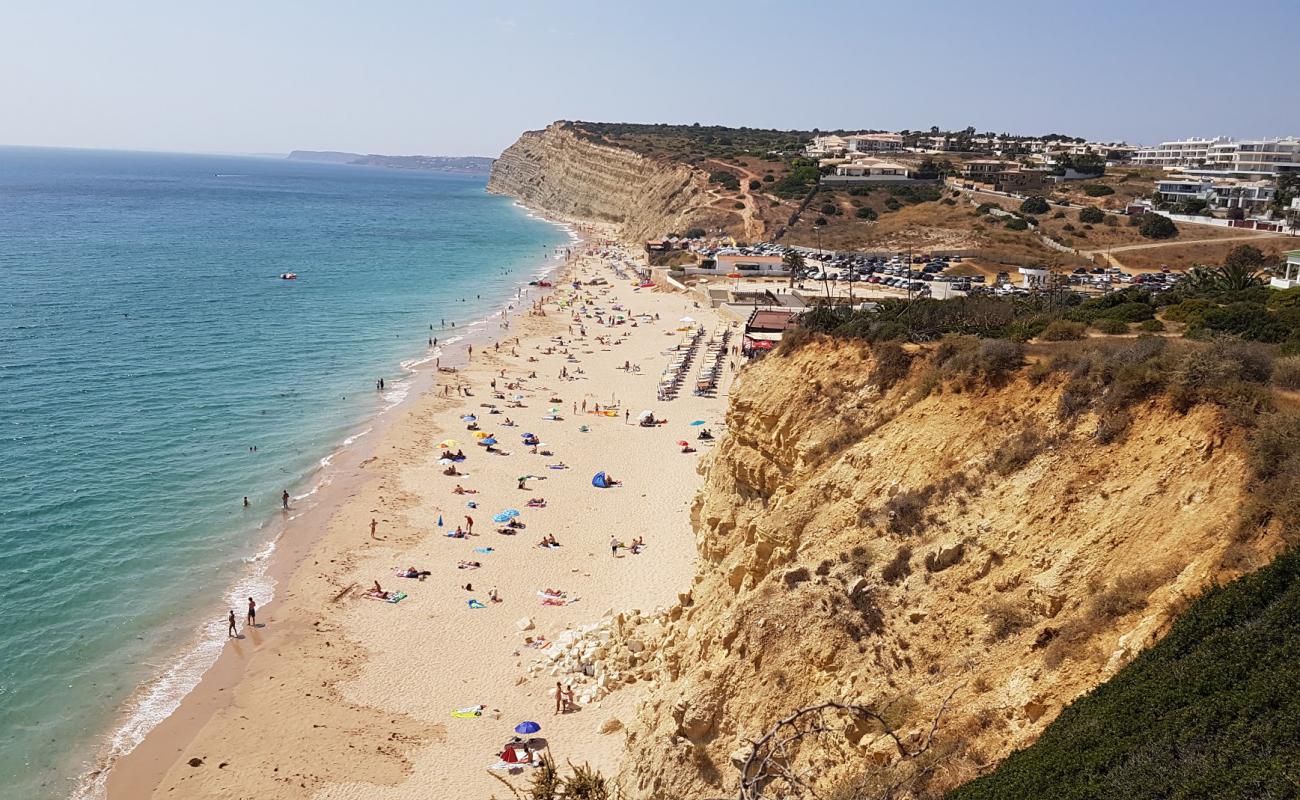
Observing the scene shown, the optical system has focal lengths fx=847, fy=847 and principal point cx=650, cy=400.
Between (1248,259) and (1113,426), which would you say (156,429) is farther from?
(1248,259)

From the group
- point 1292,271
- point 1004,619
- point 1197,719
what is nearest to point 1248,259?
point 1292,271

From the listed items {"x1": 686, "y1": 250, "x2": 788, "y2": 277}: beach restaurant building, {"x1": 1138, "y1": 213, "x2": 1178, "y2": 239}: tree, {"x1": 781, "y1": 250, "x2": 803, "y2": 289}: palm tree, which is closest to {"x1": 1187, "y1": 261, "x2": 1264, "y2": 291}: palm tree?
{"x1": 781, "y1": 250, "x2": 803, "y2": 289}: palm tree

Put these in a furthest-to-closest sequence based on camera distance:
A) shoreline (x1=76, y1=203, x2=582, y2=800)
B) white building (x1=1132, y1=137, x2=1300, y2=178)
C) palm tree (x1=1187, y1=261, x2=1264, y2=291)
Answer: white building (x1=1132, y1=137, x2=1300, y2=178)
palm tree (x1=1187, y1=261, x2=1264, y2=291)
shoreline (x1=76, y1=203, x2=582, y2=800)

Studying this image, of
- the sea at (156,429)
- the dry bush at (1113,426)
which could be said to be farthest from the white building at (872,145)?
the dry bush at (1113,426)

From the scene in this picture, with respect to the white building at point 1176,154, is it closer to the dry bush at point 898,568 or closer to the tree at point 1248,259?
the tree at point 1248,259

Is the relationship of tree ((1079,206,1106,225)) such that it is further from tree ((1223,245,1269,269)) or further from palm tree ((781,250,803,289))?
palm tree ((781,250,803,289))

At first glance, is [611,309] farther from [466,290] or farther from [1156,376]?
[1156,376]
